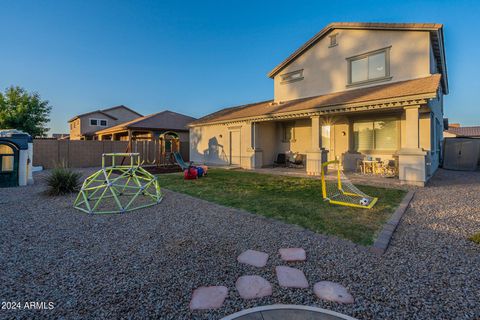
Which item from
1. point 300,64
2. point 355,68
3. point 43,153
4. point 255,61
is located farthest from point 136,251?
point 255,61

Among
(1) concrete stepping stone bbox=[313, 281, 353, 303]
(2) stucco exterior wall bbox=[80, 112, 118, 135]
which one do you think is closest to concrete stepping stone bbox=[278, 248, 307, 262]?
(1) concrete stepping stone bbox=[313, 281, 353, 303]

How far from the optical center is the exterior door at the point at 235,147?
47.8ft

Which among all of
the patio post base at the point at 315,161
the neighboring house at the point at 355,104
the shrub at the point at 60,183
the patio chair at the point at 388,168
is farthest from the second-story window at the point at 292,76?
the shrub at the point at 60,183

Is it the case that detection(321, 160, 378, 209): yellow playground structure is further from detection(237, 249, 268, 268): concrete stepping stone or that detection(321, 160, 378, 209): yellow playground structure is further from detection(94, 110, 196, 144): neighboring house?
detection(94, 110, 196, 144): neighboring house

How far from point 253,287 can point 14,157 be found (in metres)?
10.5

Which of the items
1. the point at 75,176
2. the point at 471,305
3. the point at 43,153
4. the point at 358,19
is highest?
the point at 358,19

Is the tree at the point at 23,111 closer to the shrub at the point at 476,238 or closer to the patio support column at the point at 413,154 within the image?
the patio support column at the point at 413,154

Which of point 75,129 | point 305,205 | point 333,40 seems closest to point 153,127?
point 333,40

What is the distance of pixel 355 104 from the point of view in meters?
9.01

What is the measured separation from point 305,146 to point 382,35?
6.49m

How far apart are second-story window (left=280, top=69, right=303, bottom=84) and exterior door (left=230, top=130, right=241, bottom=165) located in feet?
14.6

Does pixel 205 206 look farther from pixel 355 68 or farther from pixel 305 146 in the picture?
pixel 355 68

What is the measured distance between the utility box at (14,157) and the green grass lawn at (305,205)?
530 centimetres

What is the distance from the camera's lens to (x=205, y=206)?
18.9 feet
